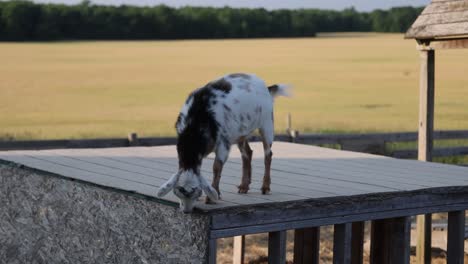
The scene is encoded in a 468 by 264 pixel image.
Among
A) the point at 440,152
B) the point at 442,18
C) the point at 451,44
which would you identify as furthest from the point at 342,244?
the point at 440,152

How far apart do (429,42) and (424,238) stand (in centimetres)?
220

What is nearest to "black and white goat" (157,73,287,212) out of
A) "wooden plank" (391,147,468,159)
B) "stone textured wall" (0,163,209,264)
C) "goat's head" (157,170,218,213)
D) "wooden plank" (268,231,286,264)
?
"goat's head" (157,170,218,213)

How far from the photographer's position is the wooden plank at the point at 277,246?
22.3ft

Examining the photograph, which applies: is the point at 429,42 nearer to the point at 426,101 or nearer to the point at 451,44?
the point at 451,44

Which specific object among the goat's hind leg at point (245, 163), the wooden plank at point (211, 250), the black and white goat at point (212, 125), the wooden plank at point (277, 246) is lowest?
the wooden plank at point (277, 246)

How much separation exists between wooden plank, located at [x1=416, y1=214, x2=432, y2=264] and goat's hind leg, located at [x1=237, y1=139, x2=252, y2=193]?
415 cm

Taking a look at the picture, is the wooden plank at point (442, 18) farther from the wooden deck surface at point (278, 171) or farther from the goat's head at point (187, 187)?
the goat's head at point (187, 187)

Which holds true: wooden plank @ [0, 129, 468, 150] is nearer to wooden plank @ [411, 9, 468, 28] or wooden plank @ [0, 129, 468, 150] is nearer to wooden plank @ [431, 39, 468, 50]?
wooden plank @ [411, 9, 468, 28]

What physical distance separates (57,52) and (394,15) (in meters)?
25.9

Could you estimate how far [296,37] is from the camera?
8006 centimetres

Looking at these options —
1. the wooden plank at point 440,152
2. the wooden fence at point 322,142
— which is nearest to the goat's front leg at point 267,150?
the wooden fence at point 322,142

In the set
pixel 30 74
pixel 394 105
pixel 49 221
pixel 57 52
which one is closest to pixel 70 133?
pixel 394 105

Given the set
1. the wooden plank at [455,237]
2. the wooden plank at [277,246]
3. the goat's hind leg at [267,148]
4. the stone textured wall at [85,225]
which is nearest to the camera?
the stone textured wall at [85,225]

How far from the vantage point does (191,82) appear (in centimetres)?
4669
